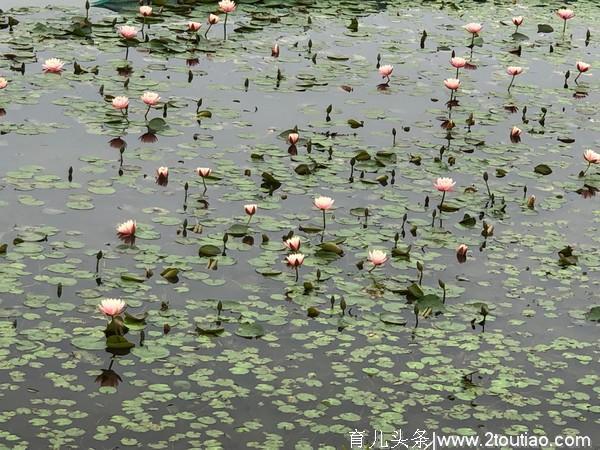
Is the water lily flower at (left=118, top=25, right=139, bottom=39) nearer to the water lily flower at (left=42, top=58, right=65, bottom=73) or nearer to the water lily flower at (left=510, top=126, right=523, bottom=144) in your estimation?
the water lily flower at (left=42, top=58, right=65, bottom=73)

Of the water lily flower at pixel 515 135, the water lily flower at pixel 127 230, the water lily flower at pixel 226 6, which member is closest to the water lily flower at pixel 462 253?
the water lily flower at pixel 127 230

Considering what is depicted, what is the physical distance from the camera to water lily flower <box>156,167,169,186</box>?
6.60m

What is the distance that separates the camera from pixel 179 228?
6.09 m

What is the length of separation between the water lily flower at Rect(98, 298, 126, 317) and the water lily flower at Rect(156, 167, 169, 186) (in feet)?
5.80

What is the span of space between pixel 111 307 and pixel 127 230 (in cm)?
92

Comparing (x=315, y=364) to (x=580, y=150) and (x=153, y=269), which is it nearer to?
(x=153, y=269)

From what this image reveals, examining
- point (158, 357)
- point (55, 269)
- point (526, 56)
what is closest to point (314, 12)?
point (526, 56)

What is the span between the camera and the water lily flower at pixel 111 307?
4902 mm

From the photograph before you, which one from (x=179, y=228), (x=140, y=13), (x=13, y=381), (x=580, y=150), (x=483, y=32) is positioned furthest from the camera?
(x=483, y=32)

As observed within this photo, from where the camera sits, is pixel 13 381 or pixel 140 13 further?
pixel 140 13

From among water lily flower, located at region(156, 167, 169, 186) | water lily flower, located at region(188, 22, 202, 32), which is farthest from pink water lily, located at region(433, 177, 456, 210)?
water lily flower, located at region(188, 22, 202, 32)

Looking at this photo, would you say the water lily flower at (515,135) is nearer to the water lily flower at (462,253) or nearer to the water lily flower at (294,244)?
the water lily flower at (462,253)

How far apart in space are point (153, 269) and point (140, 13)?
479cm

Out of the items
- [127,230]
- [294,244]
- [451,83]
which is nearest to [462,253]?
[294,244]
